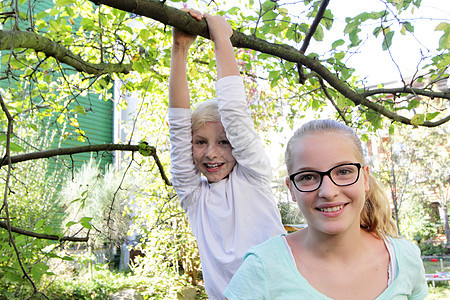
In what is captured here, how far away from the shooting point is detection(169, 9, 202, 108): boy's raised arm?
165cm

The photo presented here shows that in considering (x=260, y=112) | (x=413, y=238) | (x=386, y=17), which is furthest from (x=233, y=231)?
(x=413, y=238)

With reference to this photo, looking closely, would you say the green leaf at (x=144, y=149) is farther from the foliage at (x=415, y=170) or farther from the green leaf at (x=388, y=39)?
the foliage at (x=415, y=170)

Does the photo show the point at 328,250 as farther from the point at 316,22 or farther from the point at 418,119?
the point at 418,119

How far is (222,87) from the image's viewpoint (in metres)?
1.45

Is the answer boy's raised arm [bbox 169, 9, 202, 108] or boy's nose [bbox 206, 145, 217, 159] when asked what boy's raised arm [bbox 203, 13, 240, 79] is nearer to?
boy's raised arm [bbox 169, 9, 202, 108]

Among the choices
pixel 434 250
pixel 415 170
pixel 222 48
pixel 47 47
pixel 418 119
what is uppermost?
pixel 415 170

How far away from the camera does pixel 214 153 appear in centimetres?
153

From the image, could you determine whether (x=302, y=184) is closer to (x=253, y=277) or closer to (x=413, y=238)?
(x=253, y=277)

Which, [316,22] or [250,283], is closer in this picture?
[250,283]

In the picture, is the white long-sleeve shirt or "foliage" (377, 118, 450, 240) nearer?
the white long-sleeve shirt

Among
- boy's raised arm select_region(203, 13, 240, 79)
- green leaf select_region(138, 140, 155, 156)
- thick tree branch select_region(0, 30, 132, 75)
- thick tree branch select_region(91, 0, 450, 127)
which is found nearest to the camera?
thick tree branch select_region(91, 0, 450, 127)

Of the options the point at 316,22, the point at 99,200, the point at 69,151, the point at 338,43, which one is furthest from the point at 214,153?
the point at 99,200

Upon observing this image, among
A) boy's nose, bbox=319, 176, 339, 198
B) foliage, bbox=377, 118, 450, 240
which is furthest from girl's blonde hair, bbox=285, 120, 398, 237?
foliage, bbox=377, 118, 450, 240

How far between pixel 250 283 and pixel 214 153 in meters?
0.63
